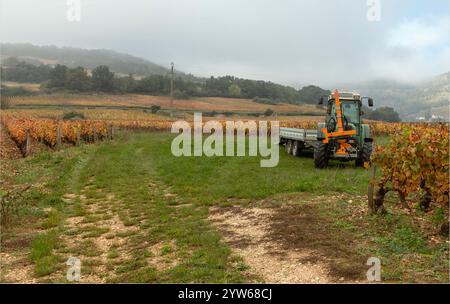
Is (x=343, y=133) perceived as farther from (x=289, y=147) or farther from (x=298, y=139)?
(x=289, y=147)

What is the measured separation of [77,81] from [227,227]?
305 ft

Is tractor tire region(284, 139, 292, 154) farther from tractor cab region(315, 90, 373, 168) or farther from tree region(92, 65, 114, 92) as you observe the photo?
tree region(92, 65, 114, 92)

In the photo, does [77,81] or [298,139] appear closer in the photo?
[298,139]

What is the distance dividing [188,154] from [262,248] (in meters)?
13.9

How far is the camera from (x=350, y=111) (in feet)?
54.2

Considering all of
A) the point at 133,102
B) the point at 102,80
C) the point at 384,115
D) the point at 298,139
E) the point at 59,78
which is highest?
the point at 59,78

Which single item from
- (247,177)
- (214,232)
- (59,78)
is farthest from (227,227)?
(59,78)

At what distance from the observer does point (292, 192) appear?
10742 millimetres

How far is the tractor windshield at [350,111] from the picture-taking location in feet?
54.1

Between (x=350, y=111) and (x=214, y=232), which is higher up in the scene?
(x=350, y=111)

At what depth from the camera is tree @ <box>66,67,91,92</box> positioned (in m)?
93.3
